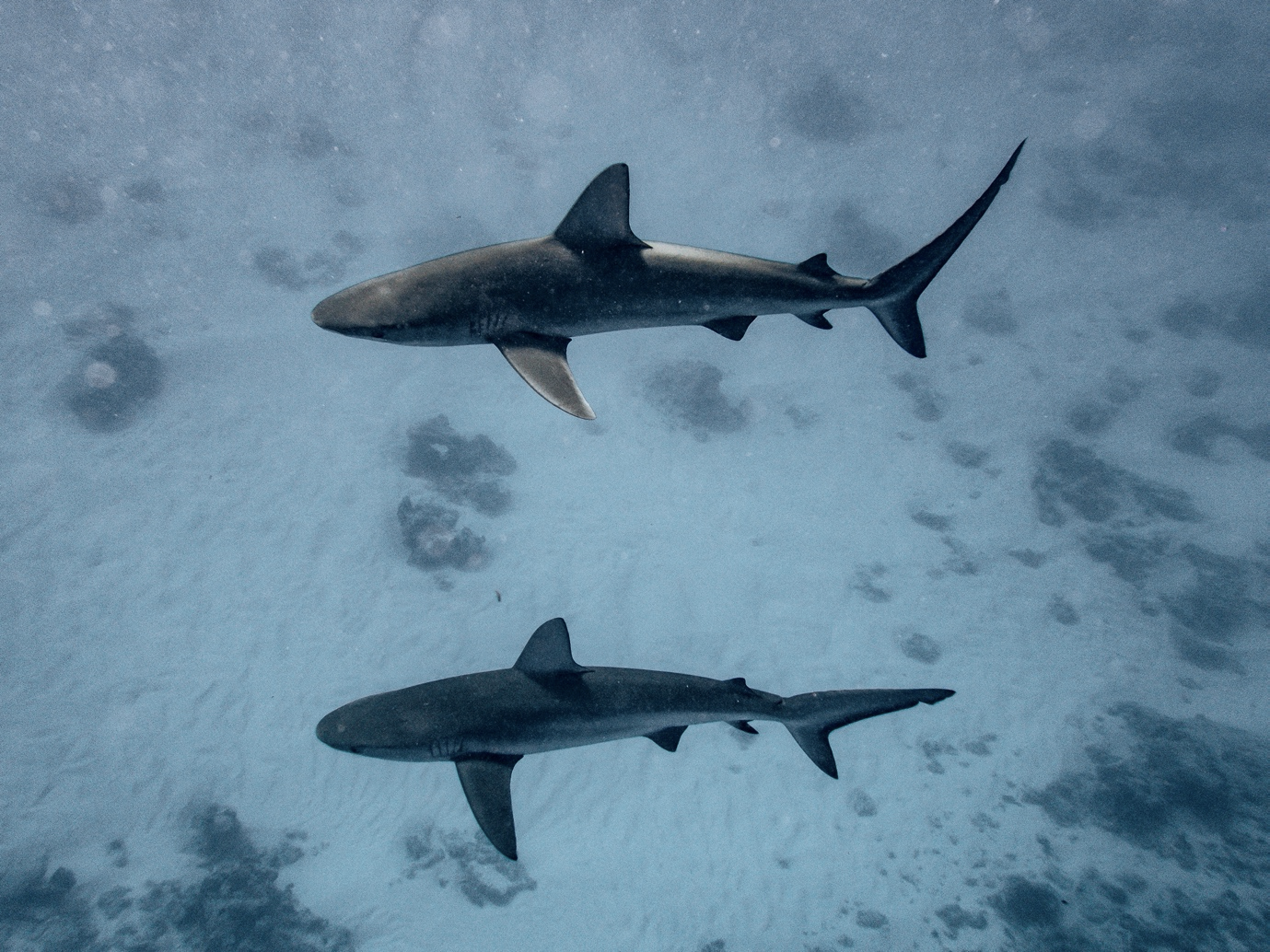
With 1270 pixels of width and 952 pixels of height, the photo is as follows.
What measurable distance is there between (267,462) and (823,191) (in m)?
32.3

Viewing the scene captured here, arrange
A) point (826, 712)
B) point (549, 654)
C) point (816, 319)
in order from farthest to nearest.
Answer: point (549, 654)
point (826, 712)
point (816, 319)

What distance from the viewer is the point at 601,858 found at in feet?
42.0

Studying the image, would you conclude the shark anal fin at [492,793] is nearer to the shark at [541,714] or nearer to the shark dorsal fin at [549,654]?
the shark at [541,714]

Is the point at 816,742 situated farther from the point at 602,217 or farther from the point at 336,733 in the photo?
the point at 602,217

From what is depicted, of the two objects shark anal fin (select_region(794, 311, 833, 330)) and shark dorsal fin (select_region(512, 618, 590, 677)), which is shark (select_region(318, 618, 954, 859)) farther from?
shark anal fin (select_region(794, 311, 833, 330))

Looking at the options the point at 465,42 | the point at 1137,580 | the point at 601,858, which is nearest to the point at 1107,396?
the point at 1137,580

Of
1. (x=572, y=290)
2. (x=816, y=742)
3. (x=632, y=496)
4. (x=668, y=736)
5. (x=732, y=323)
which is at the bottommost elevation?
(x=816, y=742)

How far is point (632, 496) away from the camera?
20078 mm

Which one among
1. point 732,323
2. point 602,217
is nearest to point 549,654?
point 732,323

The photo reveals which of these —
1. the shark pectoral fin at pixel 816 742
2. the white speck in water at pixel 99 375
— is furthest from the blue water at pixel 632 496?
the shark pectoral fin at pixel 816 742

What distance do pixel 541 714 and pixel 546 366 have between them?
9.61 ft

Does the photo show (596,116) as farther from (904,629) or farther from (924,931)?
(924,931)

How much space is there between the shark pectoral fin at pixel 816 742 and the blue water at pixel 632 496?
32.8ft

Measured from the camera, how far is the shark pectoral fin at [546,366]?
3.68 m
